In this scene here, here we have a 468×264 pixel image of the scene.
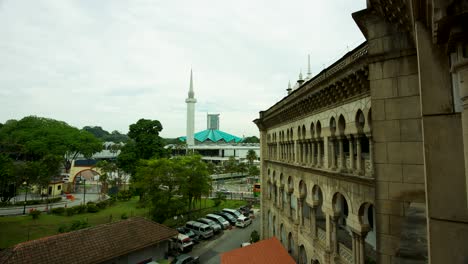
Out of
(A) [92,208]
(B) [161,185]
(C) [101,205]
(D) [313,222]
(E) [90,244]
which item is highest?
(D) [313,222]

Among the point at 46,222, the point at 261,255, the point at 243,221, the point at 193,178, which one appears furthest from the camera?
the point at 243,221

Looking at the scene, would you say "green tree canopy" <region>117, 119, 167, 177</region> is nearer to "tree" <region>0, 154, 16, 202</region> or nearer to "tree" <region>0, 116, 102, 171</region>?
"tree" <region>0, 154, 16, 202</region>

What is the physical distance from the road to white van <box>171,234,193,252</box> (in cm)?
72

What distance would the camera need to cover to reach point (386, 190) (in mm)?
8180

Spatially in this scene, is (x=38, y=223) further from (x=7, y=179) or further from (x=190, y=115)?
(x=190, y=115)

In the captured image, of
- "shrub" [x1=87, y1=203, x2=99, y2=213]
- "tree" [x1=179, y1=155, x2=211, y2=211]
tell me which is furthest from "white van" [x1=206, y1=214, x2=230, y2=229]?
"shrub" [x1=87, y1=203, x2=99, y2=213]

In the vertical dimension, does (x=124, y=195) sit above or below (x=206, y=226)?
above

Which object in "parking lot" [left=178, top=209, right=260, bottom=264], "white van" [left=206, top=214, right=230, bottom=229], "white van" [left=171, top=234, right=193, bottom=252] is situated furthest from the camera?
"white van" [left=206, top=214, right=230, bottom=229]

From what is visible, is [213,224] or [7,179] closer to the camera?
[213,224]

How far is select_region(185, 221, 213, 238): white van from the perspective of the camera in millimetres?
31416

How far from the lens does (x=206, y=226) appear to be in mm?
32219

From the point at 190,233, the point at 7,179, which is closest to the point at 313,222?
the point at 190,233

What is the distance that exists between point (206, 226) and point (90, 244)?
15613mm

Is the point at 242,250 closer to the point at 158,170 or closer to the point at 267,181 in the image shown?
the point at 267,181
